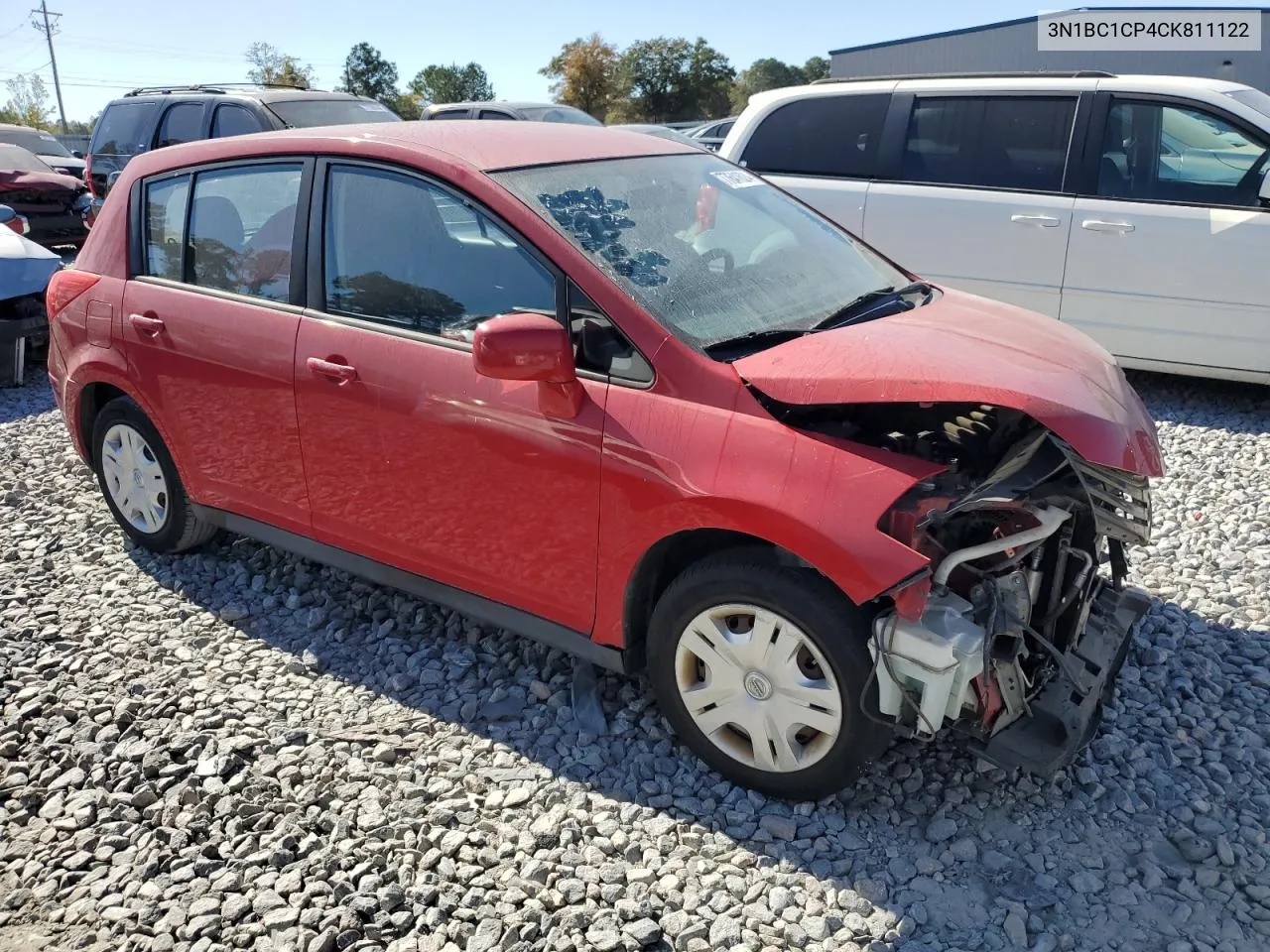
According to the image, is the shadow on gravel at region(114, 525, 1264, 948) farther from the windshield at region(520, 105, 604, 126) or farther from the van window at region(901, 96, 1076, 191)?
the windshield at region(520, 105, 604, 126)

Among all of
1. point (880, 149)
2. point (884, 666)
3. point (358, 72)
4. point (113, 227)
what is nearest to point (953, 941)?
point (884, 666)

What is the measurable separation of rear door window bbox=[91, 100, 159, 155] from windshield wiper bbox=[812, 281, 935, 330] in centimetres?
978

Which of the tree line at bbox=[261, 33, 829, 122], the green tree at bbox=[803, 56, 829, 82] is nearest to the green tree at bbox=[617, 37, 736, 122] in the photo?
the tree line at bbox=[261, 33, 829, 122]

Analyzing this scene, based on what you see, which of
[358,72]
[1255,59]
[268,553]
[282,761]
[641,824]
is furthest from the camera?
[358,72]

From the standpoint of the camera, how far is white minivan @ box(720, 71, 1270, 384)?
235 inches

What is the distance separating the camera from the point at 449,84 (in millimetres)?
65375

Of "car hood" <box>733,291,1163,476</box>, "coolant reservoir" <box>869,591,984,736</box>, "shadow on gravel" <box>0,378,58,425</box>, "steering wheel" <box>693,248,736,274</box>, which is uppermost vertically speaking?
"steering wheel" <box>693,248,736,274</box>

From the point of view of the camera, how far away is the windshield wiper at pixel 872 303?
3.21 m

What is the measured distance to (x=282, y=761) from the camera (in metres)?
3.17

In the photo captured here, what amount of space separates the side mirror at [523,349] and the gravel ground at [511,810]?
3.99 ft

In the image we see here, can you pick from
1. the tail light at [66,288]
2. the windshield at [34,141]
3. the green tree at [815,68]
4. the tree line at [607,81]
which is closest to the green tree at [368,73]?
the tree line at [607,81]

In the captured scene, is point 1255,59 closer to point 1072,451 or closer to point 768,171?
point 768,171

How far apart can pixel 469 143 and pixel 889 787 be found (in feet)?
8.03

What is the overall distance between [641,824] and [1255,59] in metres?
36.7
